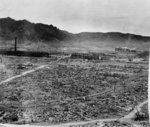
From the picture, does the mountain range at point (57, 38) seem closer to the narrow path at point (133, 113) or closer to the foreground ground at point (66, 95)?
the foreground ground at point (66, 95)

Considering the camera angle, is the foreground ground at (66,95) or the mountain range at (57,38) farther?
the mountain range at (57,38)

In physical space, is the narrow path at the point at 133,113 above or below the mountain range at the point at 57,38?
below

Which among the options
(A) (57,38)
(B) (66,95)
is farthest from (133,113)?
(A) (57,38)

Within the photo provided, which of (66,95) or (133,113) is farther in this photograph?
(66,95)

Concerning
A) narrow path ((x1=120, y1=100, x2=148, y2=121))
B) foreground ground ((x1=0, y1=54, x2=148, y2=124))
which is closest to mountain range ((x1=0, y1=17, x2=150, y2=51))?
foreground ground ((x1=0, y1=54, x2=148, y2=124))

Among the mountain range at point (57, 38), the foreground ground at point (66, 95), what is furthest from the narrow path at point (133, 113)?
the mountain range at point (57, 38)

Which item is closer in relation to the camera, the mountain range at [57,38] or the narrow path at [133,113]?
the narrow path at [133,113]

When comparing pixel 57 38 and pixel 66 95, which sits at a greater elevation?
pixel 57 38

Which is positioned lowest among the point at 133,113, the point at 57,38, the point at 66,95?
the point at 133,113

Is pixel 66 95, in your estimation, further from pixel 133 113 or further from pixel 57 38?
pixel 57 38

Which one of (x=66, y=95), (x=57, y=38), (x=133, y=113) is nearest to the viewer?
(x=133, y=113)
